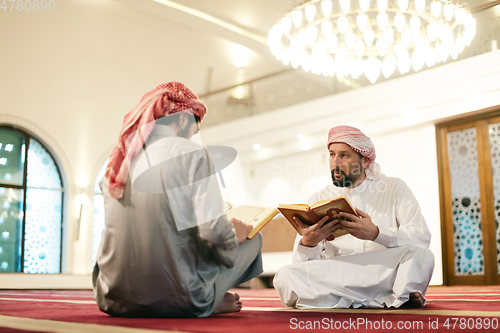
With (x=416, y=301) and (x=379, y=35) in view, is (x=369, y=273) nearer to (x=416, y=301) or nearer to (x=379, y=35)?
(x=416, y=301)

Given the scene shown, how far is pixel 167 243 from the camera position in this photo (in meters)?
1.95

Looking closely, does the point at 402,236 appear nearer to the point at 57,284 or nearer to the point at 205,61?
the point at 57,284

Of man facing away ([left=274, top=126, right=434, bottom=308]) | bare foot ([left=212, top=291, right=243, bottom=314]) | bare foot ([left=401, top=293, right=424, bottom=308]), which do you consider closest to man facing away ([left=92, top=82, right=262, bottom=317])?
bare foot ([left=212, top=291, right=243, bottom=314])

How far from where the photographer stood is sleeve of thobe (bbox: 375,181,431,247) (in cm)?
269

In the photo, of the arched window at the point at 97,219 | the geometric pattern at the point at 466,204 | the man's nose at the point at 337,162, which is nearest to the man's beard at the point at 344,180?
Result: the man's nose at the point at 337,162

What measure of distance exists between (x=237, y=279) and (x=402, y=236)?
3.21 feet

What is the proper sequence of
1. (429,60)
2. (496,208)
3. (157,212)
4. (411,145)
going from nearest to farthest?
(157,212) < (429,60) < (496,208) < (411,145)

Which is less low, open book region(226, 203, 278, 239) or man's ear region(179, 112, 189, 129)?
man's ear region(179, 112, 189, 129)

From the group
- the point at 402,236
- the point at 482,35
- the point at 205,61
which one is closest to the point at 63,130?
the point at 205,61

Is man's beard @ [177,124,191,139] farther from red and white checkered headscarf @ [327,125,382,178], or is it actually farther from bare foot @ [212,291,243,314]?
red and white checkered headscarf @ [327,125,382,178]

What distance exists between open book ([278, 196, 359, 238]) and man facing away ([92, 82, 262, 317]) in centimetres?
48

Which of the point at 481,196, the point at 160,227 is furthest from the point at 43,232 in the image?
the point at 160,227

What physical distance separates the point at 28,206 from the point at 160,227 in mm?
8617

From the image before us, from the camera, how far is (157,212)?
1.96m
